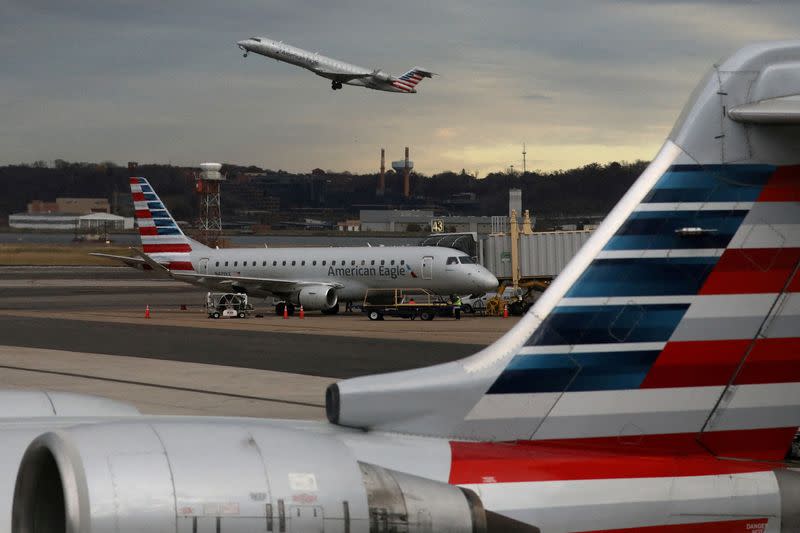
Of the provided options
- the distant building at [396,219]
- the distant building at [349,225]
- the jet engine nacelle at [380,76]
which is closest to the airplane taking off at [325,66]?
the jet engine nacelle at [380,76]

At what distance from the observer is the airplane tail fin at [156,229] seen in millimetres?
54688

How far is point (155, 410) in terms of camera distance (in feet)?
65.6

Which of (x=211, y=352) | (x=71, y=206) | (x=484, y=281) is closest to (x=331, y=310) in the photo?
(x=484, y=281)

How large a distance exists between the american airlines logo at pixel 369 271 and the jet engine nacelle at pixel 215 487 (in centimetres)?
4200

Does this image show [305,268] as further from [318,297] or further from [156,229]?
[156,229]

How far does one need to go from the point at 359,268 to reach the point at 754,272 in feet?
139

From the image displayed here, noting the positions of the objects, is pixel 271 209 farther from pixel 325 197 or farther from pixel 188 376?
pixel 188 376

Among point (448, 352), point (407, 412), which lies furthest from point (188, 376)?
point (407, 412)

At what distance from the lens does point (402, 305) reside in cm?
4625

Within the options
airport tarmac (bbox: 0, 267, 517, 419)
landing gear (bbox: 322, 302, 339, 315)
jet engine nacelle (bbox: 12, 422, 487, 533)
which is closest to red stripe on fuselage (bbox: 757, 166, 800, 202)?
jet engine nacelle (bbox: 12, 422, 487, 533)

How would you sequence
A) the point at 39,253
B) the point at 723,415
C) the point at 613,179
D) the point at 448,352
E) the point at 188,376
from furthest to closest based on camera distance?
the point at 39,253, the point at 613,179, the point at 448,352, the point at 188,376, the point at 723,415

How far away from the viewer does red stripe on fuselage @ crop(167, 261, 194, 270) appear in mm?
54062

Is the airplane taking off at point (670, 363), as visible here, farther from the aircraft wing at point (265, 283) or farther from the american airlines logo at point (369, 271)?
the aircraft wing at point (265, 283)

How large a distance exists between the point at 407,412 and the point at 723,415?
1.76 meters
